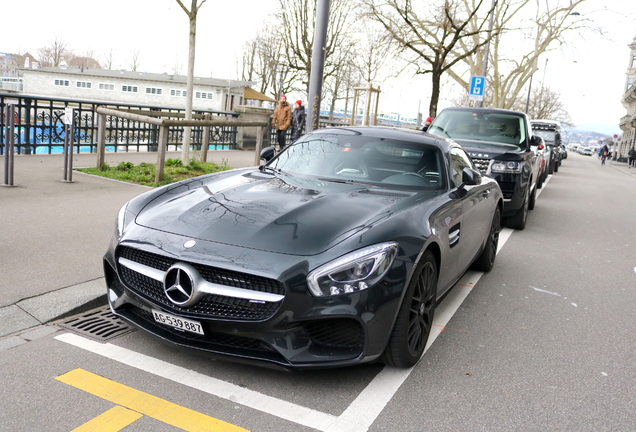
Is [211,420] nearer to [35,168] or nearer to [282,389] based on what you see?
[282,389]

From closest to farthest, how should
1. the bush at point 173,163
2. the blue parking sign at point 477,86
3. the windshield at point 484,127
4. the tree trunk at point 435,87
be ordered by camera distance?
the windshield at point 484,127
the bush at point 173,163
the tree trunk at point 435,87
the blue parking sign at point 477,86

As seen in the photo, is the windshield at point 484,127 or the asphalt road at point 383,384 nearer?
the asphalt road at point 383,384

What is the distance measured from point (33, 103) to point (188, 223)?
36.6 feet

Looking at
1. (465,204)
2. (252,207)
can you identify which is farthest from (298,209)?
(465,204)

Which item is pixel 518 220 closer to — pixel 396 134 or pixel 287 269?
pixel 396 134

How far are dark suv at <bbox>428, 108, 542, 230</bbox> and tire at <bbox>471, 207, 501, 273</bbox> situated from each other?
2609 millimetres

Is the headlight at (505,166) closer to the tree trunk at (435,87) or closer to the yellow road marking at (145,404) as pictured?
the yellow road marking at (145,404)

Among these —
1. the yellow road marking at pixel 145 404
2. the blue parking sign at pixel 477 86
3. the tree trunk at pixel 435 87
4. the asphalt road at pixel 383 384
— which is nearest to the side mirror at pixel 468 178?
the asphalt road at pixel 383 384

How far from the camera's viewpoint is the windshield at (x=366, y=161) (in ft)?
16.0

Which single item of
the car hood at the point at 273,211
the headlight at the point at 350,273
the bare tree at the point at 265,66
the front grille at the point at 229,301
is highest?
the bare tree at the point at 265,66

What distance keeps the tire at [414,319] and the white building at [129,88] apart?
67.8 meters

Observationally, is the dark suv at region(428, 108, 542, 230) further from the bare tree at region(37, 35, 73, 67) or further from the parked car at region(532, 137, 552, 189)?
the bare tree at region(37, 35, 73, 67)

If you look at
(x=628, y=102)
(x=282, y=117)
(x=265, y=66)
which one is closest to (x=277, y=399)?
(x=282, y=117)

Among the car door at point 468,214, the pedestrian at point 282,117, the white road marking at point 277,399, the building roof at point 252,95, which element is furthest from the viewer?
the building roof at point 252,95
